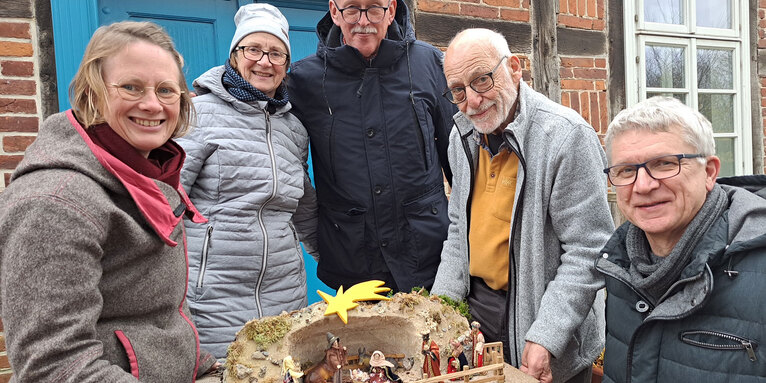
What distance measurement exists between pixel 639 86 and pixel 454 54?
351 cm

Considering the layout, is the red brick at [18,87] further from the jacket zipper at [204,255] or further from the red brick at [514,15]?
the red brick at [514,15]

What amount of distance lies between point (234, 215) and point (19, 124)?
143 cm

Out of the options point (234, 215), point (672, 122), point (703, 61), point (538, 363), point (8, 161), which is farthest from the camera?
A: point (703, 61)

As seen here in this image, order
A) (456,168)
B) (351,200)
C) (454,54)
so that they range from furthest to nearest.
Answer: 1. (351,200)
2. (456,168)
3. (454,54)

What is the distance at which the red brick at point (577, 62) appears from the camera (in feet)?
14.6

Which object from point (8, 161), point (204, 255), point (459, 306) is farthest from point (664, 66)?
point (8, 161)

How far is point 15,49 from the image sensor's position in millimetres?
2770

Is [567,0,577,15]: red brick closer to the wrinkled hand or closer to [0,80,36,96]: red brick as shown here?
the wrinkled hand

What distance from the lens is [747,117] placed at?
18.1 ft

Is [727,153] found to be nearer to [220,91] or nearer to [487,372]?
[487,372]

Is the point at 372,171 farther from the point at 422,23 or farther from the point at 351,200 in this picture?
the point at 422,23

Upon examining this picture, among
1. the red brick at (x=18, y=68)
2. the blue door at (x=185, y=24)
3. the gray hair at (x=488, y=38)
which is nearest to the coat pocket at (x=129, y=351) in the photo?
the gray hair at (x=488, y=38)

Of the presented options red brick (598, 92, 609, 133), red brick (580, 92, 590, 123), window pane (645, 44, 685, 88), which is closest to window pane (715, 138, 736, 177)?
window pane (645, 44, 685, 88)

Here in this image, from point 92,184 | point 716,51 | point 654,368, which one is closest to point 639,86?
point 716,51
